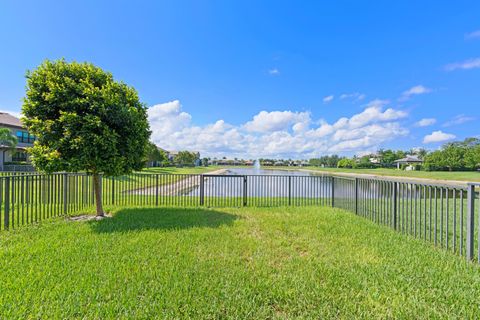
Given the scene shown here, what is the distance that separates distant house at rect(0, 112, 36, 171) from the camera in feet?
79.7

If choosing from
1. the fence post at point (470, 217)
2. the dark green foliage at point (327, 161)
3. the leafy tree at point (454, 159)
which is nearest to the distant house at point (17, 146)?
the fence post at point (470, 217)

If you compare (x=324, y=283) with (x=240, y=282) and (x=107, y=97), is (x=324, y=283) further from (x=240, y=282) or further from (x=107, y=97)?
(x=107, y=97)

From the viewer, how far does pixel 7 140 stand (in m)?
21.6

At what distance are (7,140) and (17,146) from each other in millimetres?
5524

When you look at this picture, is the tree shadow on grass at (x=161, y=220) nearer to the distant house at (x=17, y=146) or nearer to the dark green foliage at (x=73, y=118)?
the dark green foliage at (x=73, y=118)

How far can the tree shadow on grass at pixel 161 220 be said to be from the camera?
4.96m

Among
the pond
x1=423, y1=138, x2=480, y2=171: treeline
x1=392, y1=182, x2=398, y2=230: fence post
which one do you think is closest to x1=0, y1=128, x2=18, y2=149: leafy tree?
the pond

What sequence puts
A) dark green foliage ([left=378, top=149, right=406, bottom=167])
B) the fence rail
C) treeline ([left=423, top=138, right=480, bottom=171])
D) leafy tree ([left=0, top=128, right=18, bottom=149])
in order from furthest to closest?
dark green foliage ([left=378, top=149, right=406, bottom=167]) → treeline ([left=423, top=138, right=480, bottom=171]) → leafy tree ([left=0, top=128, right=18, bottom=149]) → the fence rail

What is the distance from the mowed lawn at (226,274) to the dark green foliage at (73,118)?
5.06ft

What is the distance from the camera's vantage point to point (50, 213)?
608cm

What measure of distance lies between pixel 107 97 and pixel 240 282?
484cm

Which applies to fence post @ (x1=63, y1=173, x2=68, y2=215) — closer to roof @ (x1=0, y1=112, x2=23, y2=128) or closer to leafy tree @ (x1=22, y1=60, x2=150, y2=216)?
leafy tree @ (x1=22, y1=60, x2=150, y2=216)

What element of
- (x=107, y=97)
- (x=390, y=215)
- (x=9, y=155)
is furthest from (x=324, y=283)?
(x=9, y=155)

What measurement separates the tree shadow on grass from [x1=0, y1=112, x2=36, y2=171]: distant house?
2638cm
